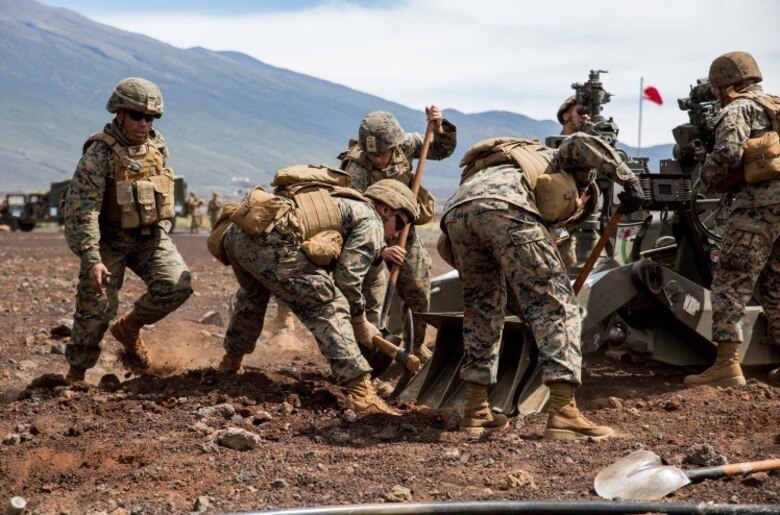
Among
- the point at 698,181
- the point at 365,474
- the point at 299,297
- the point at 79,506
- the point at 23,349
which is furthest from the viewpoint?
the point at 23,349

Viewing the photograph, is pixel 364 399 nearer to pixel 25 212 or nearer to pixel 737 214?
pixel 737 214

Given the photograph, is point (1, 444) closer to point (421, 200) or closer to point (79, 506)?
point (79, 506)

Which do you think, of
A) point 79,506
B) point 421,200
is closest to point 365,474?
point 79,506

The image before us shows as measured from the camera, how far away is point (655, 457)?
6340mm

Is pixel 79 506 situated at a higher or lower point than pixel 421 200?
lower

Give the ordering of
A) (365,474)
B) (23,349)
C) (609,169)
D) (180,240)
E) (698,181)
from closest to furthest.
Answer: (365,474) < (609,169) < (698,181) < (23,349) < (180,240)

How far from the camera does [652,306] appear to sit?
9.22 meters

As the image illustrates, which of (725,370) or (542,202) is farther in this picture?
(725,370)

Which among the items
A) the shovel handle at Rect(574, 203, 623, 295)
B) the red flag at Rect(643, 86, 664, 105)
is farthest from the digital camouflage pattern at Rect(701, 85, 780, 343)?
the red flag at Rect(643, 86, 664, 105)

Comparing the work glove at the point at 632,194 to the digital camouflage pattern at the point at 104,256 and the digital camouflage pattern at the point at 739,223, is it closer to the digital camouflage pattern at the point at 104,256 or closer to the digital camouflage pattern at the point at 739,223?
the digital camouflage pattern at the point at 739,223

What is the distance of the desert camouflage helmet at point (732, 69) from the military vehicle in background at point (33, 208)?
1200 inches


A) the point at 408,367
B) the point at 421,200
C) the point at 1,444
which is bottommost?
the point at 1,444

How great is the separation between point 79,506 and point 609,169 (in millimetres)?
3079

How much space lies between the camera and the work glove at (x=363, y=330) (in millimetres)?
8469
